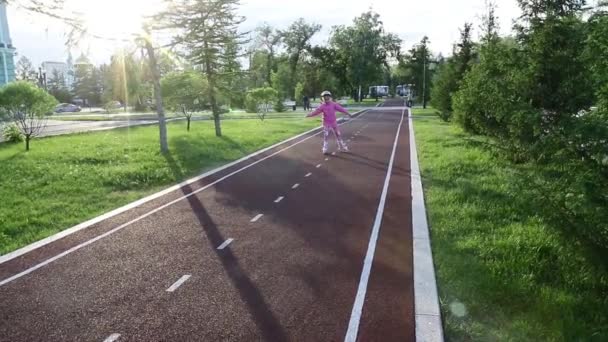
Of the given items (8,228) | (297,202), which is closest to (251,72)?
(297,202)

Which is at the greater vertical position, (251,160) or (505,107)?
(505,107)

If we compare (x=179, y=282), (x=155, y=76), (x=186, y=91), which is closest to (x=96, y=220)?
(x=179, y=282)

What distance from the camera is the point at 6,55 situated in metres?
86.6

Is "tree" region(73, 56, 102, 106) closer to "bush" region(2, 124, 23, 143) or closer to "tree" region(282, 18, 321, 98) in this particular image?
"tree" region(282, 18, 321, 98)

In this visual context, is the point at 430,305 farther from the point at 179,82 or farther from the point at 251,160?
the point at 179,82

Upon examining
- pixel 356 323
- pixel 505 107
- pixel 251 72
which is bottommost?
pixel 356 323

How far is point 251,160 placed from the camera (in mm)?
14797

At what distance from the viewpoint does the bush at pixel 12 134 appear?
62.2 ft

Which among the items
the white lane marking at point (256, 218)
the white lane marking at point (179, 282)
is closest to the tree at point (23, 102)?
the white lane marking at point (256, 218)

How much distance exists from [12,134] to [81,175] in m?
10.0

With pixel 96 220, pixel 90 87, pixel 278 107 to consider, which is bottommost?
pixel 96 220

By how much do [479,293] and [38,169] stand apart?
38.3 ft

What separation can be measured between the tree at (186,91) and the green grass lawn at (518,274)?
1716 centimetres

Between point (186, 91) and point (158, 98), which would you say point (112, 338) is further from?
point (186, 91)
